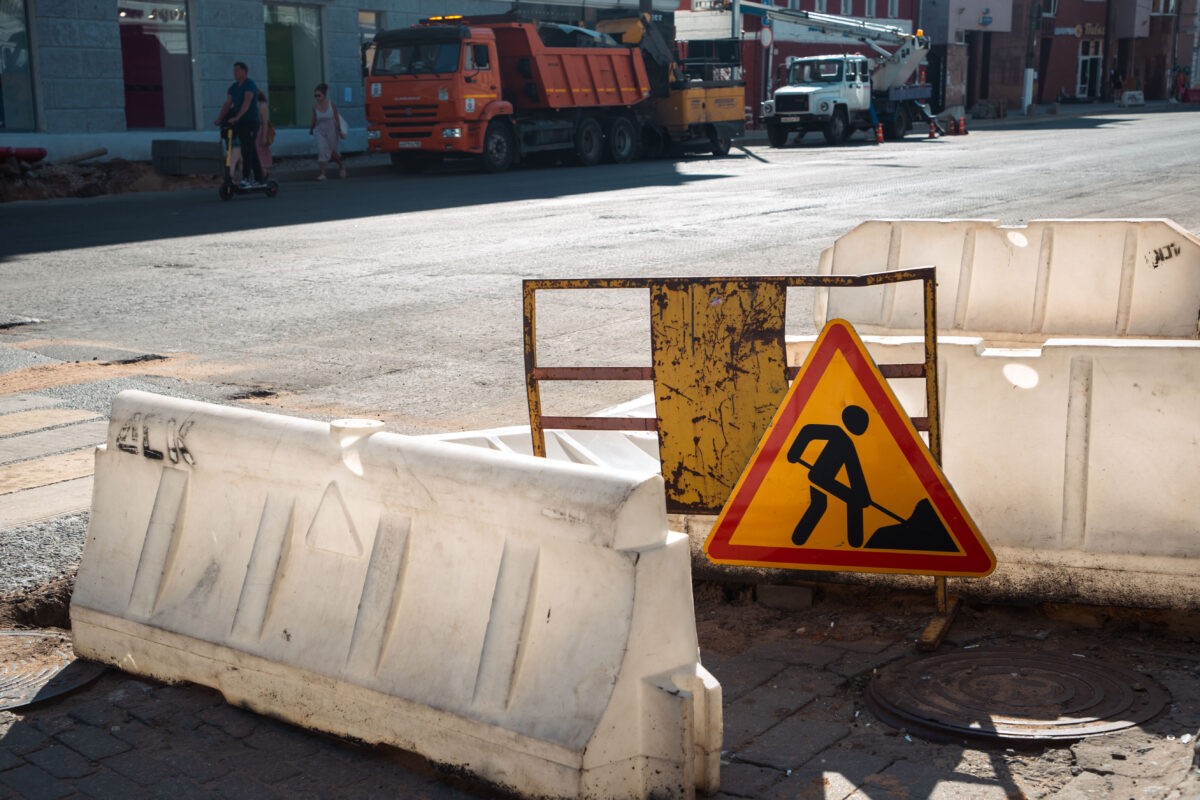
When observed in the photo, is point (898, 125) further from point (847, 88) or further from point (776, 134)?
point (776, 134)

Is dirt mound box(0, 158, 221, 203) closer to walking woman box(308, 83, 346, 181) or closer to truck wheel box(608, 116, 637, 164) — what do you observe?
walking woman box(308, 83, 346, 181)

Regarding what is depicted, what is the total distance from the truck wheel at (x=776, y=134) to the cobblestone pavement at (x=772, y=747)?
114ft

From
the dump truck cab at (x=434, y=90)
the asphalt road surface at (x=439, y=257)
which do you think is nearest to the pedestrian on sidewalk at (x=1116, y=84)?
the asphalt road surface at (x=439, y=257)

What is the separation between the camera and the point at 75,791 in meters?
3.43

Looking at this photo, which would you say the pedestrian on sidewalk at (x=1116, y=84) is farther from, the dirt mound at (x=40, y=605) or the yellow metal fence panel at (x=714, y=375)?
the dirt mound at (x=40, y=605)

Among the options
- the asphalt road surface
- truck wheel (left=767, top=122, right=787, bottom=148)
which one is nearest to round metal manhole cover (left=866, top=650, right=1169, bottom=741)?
the asphalt road surface

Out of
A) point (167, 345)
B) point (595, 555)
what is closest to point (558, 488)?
point (595, 555)

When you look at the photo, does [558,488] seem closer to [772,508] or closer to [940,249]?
[772,508]

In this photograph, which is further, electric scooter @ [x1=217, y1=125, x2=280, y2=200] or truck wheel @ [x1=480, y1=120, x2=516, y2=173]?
truck wheel @ [x1=480, y1=120, x2=516, y2=173]

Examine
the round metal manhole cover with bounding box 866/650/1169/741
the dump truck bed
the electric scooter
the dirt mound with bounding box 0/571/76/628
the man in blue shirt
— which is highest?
the dump truck bed

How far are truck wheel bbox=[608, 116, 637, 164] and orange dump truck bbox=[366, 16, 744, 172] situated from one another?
23 millimetres

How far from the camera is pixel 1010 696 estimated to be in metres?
3.85

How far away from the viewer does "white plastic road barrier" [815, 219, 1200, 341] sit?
634 centimetres

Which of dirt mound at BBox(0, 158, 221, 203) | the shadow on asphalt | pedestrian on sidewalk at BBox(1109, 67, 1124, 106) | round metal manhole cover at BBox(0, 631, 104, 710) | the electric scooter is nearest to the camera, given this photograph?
round metal manhole cover at BBox(0, 631, 104, 710)
